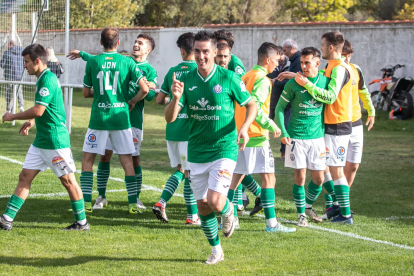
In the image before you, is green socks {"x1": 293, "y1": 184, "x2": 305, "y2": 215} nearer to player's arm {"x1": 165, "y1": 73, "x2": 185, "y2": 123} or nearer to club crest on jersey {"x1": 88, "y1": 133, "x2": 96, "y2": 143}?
player's arm {"x1": 165, "y1": 73, "x2": 185, "y2": 123}

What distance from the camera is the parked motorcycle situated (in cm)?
1967

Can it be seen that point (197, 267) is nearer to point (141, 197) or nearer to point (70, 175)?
point (70, 175)

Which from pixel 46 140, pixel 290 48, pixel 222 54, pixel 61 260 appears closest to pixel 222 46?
pixel 222 54

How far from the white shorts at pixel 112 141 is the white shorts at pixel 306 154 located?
1974 mm

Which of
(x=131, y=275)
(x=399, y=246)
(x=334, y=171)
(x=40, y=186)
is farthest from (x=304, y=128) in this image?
(x=40, y=186)

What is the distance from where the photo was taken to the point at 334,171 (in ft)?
25.5

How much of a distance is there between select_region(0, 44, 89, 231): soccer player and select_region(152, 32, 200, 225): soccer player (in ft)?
3.82

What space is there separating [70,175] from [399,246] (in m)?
3.57

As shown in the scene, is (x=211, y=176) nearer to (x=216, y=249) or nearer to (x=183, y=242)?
(x=216, y=249)

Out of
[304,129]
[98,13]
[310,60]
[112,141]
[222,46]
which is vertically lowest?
[112,141]

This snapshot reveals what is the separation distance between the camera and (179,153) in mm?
7785

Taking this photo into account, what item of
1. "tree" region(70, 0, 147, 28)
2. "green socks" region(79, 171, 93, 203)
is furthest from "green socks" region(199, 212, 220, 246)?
"tree" region(70, 0, 147, 28)

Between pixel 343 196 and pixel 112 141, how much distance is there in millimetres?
2915

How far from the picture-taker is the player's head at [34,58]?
22.2ft
